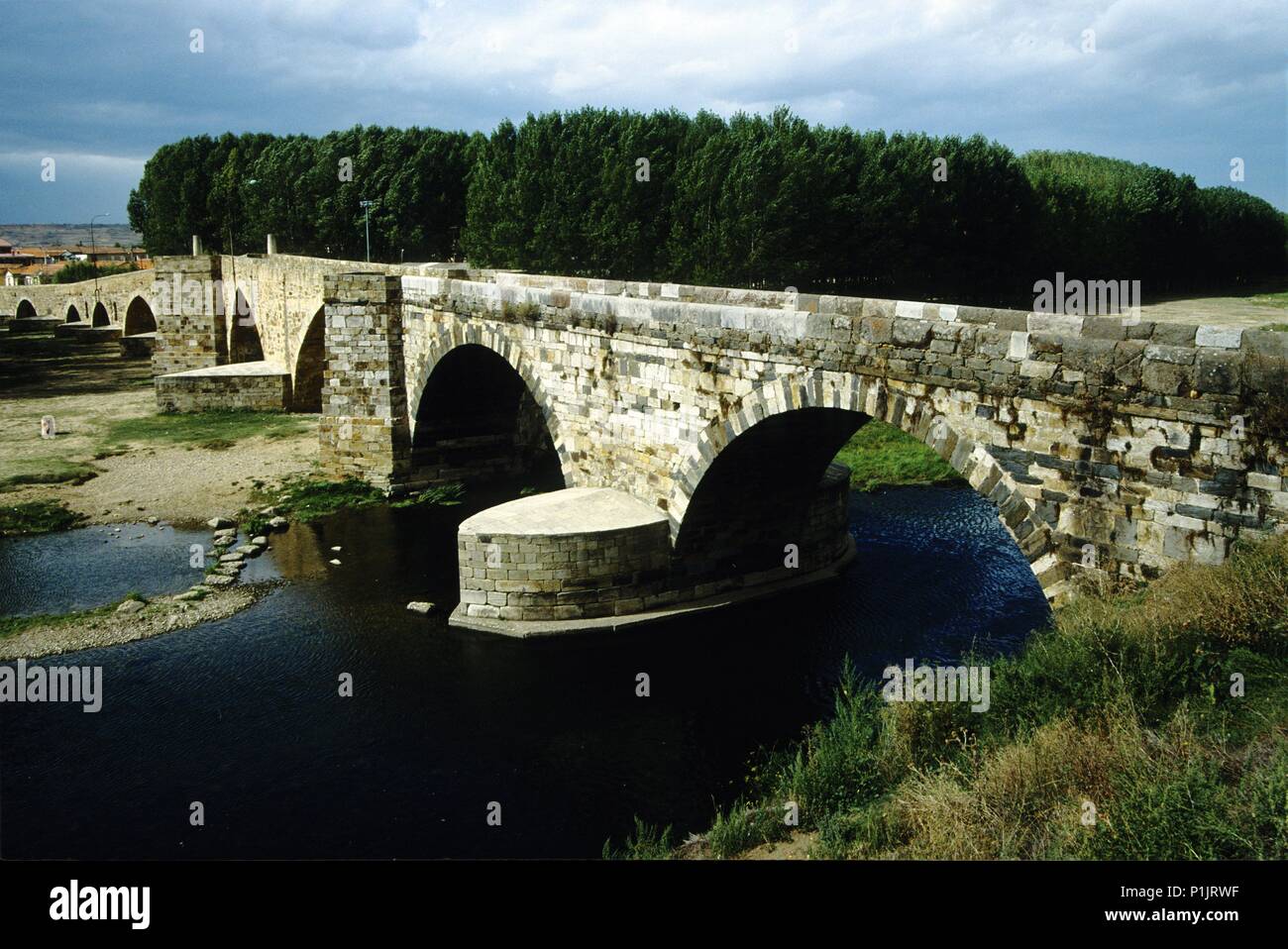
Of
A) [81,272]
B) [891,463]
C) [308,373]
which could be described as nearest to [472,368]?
[891,463]

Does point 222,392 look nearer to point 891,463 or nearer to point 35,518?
point 35,518

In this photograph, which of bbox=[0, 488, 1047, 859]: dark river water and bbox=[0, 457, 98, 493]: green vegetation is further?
bbox=[0, 457, 98, 493]: green vegetation

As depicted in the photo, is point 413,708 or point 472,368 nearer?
point 413,708

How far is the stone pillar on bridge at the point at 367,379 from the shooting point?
88.2ft

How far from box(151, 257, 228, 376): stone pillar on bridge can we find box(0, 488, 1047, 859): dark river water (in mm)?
25277

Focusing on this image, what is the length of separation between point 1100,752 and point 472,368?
2050cm

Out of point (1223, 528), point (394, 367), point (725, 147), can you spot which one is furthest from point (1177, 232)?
point (1223, 528)

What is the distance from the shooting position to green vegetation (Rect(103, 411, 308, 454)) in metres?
32.9

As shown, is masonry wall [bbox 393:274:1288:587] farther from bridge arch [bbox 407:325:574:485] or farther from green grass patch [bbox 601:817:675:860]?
green grass patch [bbox 601:817:675:860]

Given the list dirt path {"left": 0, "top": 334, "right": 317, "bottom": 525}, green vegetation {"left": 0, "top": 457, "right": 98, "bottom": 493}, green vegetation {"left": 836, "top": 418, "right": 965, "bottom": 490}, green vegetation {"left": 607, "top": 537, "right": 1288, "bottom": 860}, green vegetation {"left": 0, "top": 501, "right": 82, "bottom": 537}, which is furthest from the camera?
green vegetation {"left": 0, "top": 457, "right": 98, "bottom": 493}

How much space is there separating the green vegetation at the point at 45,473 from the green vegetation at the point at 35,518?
2.32 m

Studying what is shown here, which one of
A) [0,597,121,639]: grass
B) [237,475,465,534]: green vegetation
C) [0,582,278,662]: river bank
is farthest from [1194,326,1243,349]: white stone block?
[237,475,465,534]: green vegetation

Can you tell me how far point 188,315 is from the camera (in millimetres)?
45656

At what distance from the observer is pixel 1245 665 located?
870 centimetres
